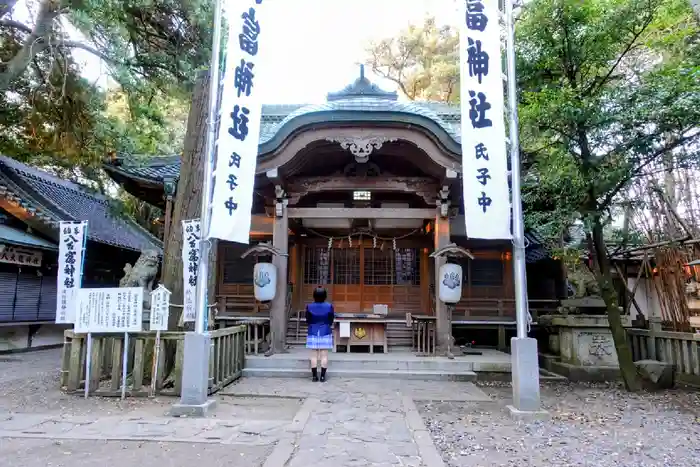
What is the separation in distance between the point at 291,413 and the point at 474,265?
8.51 meters

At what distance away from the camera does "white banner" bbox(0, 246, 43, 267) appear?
40.2 ft

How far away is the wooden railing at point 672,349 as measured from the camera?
8.06 m

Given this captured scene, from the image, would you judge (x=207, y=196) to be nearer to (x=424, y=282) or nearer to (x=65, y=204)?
(x=424, y=282)

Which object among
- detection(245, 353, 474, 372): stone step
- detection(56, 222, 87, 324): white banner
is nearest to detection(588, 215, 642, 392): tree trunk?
detection(245, 353, 474, 372): stone step

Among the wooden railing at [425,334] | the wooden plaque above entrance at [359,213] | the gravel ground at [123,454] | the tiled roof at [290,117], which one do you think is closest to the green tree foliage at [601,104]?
the tiled roof at [290,117]

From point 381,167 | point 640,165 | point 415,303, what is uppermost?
point 381,167

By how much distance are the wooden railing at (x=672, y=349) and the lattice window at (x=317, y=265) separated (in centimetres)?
711

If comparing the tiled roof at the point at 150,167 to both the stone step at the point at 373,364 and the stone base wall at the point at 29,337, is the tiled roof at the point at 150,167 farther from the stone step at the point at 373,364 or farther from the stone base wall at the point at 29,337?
the stone base wall at the point at 29,337

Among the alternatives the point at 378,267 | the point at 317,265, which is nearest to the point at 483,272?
the point at 378,267

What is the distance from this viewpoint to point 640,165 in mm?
7379

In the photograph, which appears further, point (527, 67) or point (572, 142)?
point (527, 67)

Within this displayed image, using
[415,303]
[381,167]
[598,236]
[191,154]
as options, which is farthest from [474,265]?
[191,154]

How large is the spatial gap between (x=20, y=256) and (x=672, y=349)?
15446mm

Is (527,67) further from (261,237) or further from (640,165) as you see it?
(261,237)
